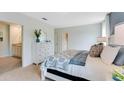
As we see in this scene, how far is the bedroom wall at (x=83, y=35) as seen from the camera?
6551 mm

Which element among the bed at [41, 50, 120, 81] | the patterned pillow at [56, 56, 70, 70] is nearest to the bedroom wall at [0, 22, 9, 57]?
the bed at [41, 50, 120, 81]

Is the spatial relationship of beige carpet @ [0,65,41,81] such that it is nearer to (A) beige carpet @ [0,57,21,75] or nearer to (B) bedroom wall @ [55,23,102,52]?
(A) beige carpet @ [0,57,21,75]

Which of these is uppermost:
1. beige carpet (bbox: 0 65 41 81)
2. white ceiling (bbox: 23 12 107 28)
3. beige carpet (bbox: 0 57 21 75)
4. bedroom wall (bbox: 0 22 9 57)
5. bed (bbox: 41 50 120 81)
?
white ceiling (bbox: 23 12 107 28)

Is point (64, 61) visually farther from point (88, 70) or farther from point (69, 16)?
point (69, 16)

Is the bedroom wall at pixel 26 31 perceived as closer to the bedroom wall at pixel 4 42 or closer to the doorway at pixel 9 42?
the doorway at pixel 9 42

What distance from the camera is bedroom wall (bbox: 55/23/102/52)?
655cm

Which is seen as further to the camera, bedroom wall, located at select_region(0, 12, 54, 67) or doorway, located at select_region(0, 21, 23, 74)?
doorway, located at select_region(0, 21, 23, 74)

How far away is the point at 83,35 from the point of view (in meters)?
6.94

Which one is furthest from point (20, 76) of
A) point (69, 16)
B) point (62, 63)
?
point (69, 16)
